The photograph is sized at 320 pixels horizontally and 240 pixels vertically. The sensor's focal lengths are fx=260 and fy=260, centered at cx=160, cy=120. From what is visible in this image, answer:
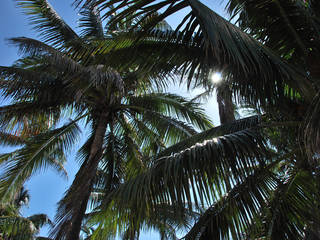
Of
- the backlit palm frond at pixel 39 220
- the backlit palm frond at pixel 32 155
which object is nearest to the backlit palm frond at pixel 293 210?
the backlit palm frond at pixel 32 155

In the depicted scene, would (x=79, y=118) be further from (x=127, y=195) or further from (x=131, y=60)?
(x=127, y=195)

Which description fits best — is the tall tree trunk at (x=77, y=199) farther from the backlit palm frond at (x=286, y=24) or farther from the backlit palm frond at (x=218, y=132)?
the backlit palm frond at (x=286, y=24)

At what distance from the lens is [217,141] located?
270 cm

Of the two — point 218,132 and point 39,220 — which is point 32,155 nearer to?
point 218,132

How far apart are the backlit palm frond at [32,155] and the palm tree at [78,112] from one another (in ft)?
0.06

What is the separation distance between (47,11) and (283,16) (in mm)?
5865

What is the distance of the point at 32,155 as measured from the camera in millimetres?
5758

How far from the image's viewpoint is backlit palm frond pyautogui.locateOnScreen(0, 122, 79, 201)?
5.35m

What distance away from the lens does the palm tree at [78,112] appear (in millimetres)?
4988

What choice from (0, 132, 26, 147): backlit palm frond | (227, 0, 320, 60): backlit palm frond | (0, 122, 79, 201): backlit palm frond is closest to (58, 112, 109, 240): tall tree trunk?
(0, 122, 79, 201): backlit palm frond

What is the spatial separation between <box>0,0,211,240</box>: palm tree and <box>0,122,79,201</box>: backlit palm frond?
19mm

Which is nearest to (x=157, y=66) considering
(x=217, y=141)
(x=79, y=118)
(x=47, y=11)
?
(x=217, y=141)


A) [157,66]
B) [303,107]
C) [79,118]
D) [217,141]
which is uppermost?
[79,118]

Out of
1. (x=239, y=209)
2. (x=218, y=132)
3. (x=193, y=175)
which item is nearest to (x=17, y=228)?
(x=218, y=132)
